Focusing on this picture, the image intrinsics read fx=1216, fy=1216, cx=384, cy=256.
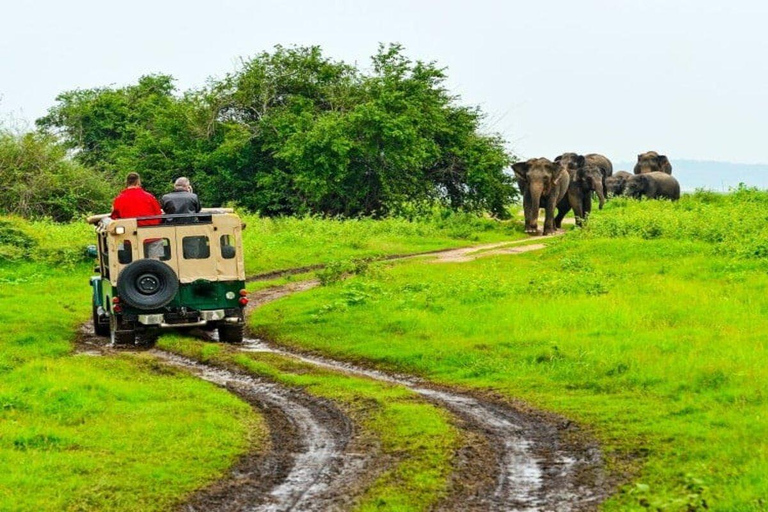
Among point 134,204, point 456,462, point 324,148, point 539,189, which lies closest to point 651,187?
point 539,189

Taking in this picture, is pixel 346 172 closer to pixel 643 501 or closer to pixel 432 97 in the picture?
pixel 432 97

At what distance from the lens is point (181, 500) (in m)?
10.2

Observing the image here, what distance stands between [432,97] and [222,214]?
3010 centimetres

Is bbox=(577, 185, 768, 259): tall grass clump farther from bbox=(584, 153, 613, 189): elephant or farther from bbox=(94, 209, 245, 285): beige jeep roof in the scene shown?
bbox=(584, 153, 613, 189): elephant

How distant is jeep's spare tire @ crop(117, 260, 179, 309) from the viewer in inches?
748

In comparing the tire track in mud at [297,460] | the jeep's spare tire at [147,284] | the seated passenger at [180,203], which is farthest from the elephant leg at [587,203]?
the tire track in mud at [297,460]

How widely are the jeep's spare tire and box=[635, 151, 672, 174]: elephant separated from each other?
48835 mm

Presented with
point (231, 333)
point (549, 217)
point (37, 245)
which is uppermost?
point (37, 245)

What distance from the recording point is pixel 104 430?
12.7 metres

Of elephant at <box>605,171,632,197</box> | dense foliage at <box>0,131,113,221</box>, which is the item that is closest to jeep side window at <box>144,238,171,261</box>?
dense foliage at <box>0,131,113,221</box>

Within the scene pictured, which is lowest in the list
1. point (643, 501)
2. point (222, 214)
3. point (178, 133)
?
point (643, 501)

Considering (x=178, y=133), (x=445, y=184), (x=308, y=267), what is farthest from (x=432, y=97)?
(x=308, y=267)

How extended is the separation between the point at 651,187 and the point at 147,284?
4012cm

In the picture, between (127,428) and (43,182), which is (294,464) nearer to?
(127,428)
